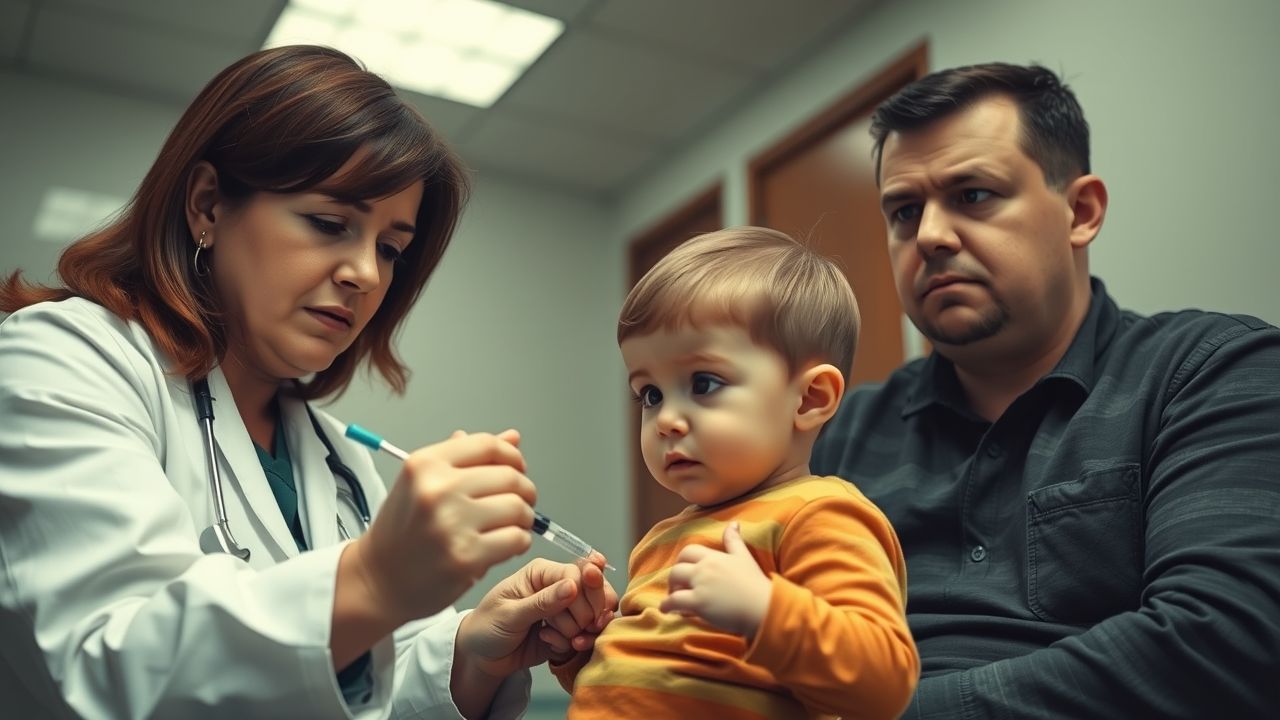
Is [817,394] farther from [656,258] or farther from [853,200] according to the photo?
[656,258]

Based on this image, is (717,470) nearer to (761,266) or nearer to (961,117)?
(761,266)

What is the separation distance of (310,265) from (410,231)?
0.19 metres

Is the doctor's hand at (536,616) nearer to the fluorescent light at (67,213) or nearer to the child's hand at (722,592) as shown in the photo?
the child's hand at (722,592)

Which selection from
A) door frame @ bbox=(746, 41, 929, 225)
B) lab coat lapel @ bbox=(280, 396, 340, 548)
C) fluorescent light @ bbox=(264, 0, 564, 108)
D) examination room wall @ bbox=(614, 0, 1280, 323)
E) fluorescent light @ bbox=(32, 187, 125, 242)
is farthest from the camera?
fluorescent light @ bbox=(32, 187, 125, 242)

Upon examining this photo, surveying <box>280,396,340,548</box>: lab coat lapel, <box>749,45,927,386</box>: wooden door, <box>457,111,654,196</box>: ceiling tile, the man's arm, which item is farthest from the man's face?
<box>457,111,654,196</box>: ceiling tile

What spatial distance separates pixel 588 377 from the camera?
5.09 meters

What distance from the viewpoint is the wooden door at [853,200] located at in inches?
133

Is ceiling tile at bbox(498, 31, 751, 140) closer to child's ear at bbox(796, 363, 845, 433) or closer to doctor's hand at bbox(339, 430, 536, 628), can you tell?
child's ear at bbox(796, 363, 845, 433)

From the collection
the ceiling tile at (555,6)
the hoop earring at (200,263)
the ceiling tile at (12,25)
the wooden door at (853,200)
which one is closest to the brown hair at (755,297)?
the hoop earring at (200,263)

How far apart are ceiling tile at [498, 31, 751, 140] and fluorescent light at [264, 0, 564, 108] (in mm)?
110

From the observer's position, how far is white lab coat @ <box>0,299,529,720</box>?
83 cm

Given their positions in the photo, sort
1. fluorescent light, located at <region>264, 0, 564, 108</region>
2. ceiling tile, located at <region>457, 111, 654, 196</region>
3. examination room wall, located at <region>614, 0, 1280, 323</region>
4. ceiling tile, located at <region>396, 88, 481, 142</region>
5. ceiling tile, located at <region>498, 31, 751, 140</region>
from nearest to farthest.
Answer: examination room wall, located at <region>614, 0, 1280, 323</region>, fluorescent light, located at <region>264, 0, 564, 108</region>, ceiling tile, located at <region>498, 31, 751, 140</region>, ceiling tile, located at <region>396, 88, 481, 142</region>, ceiling tile, located at <region>457, 111, 654, 196</region>

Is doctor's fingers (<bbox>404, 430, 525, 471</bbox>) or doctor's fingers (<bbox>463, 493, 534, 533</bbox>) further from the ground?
doctor's fingers (<bbox>404, 430, 525, 471</bbox>)

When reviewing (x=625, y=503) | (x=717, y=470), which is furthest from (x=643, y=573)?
(x=625, y=503)
